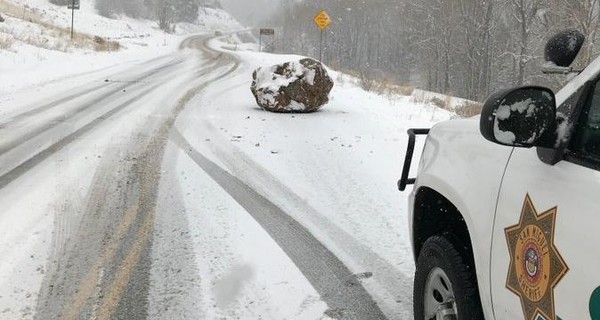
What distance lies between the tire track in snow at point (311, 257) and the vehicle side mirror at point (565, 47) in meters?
1.89

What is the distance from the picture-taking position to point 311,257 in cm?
433

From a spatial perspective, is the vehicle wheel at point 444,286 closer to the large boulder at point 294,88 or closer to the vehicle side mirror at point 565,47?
the vehicle side mirror at point 565,47

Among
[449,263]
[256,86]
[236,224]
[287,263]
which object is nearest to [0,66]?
[256,86]

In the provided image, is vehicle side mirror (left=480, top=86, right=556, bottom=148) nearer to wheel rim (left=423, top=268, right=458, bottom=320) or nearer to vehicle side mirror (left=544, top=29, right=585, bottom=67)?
vehicle side mirror (left=544, top=29, right=585, bottom=67)

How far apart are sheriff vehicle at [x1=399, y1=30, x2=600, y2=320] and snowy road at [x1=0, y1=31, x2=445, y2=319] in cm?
129

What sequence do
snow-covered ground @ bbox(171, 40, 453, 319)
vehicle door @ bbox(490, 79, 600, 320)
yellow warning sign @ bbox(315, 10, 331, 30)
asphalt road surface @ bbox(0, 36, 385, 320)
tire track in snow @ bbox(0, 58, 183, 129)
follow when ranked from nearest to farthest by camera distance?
vehicle door @ bbox(490, 79, 600, 320) → asphalt road surface @ bbox(0, 36, 385, 320) → snow-covered ground @ bbox(171, 40, 453, 319) → tire track in snow @ bbox(0, 58, 183, 129) → yellow warning sign @ bbox(315, 10, 331, 30)

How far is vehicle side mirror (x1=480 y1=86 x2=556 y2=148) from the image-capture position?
1735 millimetres

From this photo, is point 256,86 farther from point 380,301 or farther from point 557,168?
point 557,168

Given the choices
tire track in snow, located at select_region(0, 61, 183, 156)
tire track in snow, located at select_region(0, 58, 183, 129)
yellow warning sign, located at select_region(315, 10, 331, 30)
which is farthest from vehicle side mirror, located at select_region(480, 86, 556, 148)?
yellow warning sign, located at select_region(315, 10, 331, 30)

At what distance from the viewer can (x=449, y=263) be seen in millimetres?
2459

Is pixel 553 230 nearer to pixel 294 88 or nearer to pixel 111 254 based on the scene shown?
pixel 111 254

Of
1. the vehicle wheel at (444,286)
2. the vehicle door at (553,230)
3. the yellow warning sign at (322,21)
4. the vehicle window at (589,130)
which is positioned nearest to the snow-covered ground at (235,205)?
the vehicle wheel at (444,286)

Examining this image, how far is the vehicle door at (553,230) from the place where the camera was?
1546 mm

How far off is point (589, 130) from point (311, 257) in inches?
112
